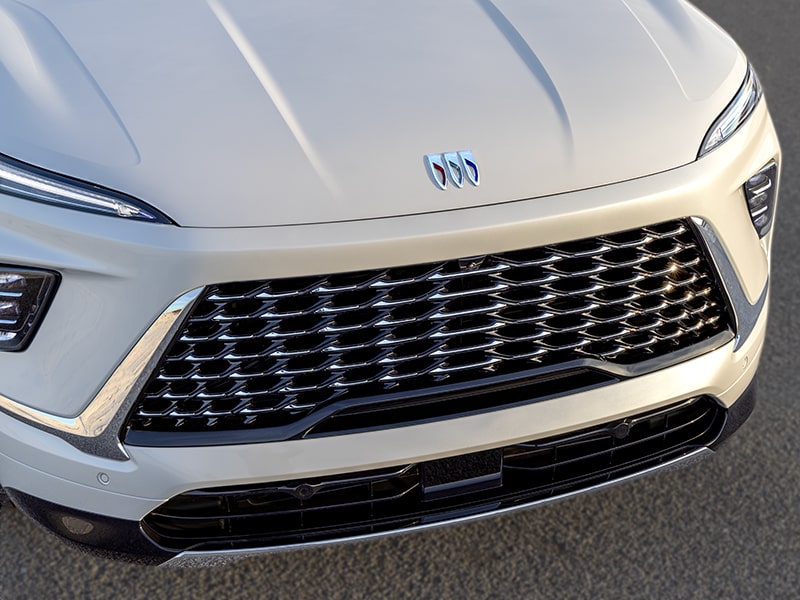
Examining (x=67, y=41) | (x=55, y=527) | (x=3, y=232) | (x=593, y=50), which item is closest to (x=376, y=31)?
(x=593, y=50)

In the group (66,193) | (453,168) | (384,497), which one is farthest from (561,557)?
(66,193)

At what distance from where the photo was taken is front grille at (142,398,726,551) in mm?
2092

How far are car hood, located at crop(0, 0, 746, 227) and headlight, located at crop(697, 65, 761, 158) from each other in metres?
0.03

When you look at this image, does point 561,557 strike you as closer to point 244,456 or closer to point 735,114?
point 244,456

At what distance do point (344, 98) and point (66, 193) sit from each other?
0.60 meters

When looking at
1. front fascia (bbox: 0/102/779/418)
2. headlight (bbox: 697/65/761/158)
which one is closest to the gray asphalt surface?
front fascia (bbox: 0/102/779/418)

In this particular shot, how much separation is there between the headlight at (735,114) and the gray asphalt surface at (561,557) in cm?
106

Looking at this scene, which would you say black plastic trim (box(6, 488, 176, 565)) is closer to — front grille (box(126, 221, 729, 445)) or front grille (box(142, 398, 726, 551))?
front grille (box(142, 398, 726, 551))

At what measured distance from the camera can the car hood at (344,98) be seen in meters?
1.98

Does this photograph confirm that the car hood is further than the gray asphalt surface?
No

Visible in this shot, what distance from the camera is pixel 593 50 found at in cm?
237

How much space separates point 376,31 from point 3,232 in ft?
3.19

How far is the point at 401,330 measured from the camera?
2059 millimetres

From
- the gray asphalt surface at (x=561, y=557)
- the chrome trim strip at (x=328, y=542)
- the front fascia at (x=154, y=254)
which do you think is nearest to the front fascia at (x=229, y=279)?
the front fascia at (x=154, y=254)
